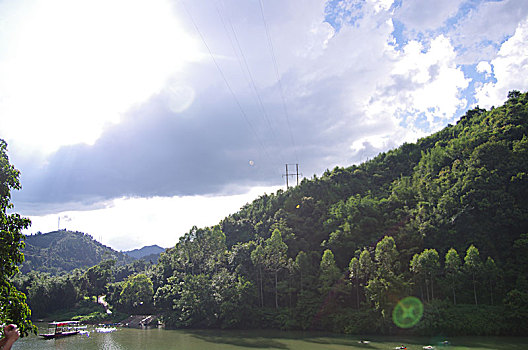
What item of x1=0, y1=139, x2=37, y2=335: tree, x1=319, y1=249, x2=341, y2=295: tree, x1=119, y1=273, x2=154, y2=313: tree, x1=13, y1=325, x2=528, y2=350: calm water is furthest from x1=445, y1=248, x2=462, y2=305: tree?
x1=119, y1=273, x2=154, y2=313: tree

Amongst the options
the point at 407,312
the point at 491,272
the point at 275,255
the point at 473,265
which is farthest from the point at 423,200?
the point at 275,255

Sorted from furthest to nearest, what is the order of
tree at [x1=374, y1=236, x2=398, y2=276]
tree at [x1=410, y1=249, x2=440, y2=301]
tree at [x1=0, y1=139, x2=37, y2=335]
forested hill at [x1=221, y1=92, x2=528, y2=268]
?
1. forested hill at [x1=221, y1=92, x2=528, y2=268]
2. tree at [x1=374, y1=236, x2=398, y2=276]
3. tree at [x1=410, y1=249, x2=440, y2=301]
4. tree at [x1=0, y1=139, x2=37, y2=335]

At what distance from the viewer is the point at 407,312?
35.1 metres

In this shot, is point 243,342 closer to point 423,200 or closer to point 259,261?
point 259,261

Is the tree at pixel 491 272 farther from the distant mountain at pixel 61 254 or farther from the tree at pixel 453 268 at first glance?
the distant mountain at pixel 61 254

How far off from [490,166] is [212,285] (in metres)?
37.7

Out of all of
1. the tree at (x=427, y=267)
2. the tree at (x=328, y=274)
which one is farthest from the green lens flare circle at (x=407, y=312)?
the tree at (x=328, y=274)

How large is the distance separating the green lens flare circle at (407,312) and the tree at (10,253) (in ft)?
112

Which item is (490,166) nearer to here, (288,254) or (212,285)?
(288,254)

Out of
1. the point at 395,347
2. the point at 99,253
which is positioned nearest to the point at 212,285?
the point at 395,347

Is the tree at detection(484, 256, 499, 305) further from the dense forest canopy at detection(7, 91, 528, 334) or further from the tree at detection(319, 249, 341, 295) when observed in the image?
the tree at detection(319, 249, 341, 295)

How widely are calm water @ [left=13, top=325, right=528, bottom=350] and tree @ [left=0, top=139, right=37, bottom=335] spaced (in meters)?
26.8

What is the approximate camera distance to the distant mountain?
5989 inches

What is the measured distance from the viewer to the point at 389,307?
3569 cm
